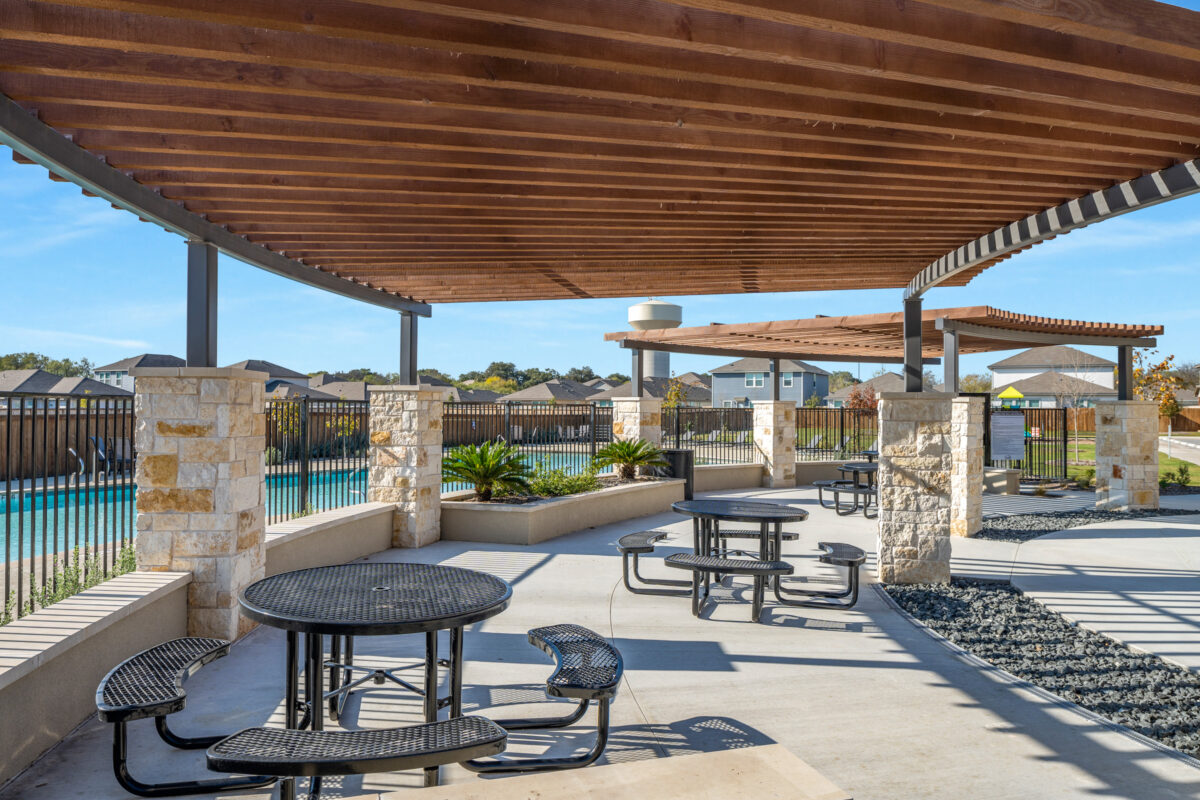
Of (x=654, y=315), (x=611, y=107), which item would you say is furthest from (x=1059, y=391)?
(x=611, y=107)

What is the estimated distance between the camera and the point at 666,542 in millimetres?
9539

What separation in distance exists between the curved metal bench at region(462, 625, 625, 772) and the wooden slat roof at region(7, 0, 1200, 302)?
104 inches

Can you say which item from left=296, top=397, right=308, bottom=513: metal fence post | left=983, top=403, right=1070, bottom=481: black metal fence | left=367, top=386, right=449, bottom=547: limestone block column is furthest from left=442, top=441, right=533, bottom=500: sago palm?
left=983, top=403, right=1070, bottom=481: black metal fence

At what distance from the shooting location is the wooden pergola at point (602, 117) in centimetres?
278

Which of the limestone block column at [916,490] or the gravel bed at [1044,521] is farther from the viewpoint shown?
the gravel bed at [1044,521]

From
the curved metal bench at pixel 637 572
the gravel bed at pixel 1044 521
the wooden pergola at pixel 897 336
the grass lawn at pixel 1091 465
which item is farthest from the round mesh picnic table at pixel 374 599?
the grass lawn at pixel 1091 465

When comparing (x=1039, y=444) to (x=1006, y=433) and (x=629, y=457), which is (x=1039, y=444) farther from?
(x=629, y=457)

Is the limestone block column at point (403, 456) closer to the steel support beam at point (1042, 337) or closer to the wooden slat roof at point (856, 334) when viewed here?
the wooden slat roof at point (856, 334)

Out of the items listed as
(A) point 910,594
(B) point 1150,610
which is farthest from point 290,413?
(B) point 1150,610

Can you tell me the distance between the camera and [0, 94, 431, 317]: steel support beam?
11.3 ft

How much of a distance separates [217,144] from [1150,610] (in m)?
7.93

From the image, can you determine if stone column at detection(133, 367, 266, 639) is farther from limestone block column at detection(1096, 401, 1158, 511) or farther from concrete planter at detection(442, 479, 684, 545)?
limestone block column at detection(1096, 401, 1158, 511)

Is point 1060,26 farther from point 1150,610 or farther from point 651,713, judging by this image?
point 1150,610

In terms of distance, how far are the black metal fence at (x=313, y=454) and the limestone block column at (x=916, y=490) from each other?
19.0ft
